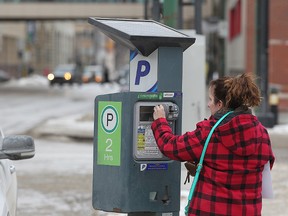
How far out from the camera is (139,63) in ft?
17.1

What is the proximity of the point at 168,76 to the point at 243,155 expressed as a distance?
112 centimetres

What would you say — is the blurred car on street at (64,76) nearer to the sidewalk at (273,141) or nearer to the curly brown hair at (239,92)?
the sidewalk at (273,141)

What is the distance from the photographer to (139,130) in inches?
196

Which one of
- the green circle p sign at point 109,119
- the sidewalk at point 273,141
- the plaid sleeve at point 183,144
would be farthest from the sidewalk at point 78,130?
the plaid sleeve at point 183,144

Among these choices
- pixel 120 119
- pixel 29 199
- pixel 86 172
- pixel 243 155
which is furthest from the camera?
pixel 86 172

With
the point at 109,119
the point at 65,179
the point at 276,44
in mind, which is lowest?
the point at 65,179

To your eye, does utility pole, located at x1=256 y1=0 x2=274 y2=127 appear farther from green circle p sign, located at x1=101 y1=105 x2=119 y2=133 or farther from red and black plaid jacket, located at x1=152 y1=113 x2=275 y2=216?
red and black plaid jacket, located at x1=152 y1=113 x2=275 y2=216

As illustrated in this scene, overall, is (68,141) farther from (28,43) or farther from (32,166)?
(28,43)

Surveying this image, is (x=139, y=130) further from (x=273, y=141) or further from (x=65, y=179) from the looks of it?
(x=273, y=141)

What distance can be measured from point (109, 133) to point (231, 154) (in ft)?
3.84

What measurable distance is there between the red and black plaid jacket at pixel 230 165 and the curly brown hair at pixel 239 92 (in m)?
0.08

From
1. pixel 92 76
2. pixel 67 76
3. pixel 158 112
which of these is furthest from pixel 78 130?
pixel 92 76

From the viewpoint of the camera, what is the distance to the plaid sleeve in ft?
14.3

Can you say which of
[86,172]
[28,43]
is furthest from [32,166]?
[28,43]
